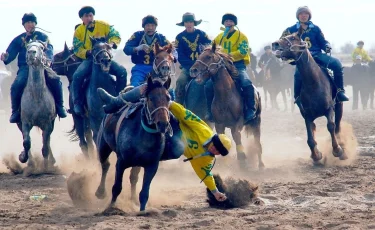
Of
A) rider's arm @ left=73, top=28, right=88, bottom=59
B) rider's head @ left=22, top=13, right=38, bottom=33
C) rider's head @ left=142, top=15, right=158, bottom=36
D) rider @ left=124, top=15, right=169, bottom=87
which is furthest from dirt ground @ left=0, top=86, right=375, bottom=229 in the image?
rider's head @ left=22, top=13, right=38, bottom=33

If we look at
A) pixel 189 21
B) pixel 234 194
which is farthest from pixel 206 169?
pixel 189 21

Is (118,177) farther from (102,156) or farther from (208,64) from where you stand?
(208,64)

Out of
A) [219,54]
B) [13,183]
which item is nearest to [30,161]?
[13,183]

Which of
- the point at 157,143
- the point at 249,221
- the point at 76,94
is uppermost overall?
the point at 76,94

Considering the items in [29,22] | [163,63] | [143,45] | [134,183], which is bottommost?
[134,183]

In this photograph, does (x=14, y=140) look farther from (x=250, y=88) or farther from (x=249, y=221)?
(x=249, y=221)

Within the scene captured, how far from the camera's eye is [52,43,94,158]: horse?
14.8m

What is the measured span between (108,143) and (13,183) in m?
3.02

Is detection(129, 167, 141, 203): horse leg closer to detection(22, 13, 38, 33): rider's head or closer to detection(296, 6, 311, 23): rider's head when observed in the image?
detection(22, 13, 38, 33): rider's head

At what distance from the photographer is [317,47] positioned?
→ 1466cm

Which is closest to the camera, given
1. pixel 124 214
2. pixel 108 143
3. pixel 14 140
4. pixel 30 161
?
pixel 124 214

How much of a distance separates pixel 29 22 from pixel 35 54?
1599 mm

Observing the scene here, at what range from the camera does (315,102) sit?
14078mm

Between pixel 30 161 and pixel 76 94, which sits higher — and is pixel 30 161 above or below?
below
